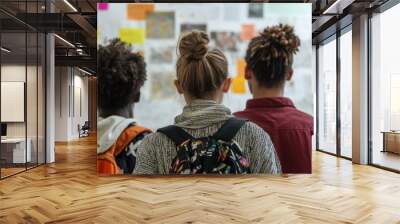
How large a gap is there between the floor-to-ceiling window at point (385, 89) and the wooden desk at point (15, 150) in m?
7.06

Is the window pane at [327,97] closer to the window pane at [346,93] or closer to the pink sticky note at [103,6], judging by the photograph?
the window pane at [346,93]

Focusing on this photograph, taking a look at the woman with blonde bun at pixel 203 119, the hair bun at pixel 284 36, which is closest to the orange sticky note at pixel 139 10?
the woman with blonde bun at pixel 203 119

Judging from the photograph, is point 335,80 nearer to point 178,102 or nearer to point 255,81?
point 255,81

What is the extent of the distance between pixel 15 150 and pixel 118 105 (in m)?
2.79

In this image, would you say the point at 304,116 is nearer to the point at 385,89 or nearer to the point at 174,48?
the point at 174,48

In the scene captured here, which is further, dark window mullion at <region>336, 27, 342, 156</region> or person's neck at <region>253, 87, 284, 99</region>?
dark window mullion at <region>336, 27, 342, 156</region>

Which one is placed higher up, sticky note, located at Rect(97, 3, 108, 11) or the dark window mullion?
sticky note, located at Rect(97, 3, 108, 11)

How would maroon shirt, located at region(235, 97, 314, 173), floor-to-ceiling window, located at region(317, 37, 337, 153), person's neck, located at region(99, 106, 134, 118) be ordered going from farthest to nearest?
floor-to-ceiling window, located at region(317, 37, 337, 153) < person's neck, located at region(99, 106, 134, 118) < maroon shirt, located at region(235, 97, 314, 173)

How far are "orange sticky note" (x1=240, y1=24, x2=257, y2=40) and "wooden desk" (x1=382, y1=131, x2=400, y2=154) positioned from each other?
3.68 metres

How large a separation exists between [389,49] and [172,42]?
178 inches

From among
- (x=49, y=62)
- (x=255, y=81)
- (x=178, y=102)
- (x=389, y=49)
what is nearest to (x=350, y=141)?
(x=389, y=49)

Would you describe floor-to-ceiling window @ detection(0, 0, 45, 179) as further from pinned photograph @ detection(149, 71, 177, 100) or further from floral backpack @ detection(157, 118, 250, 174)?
floral backpack @ detection(157, 118, 250, 174)

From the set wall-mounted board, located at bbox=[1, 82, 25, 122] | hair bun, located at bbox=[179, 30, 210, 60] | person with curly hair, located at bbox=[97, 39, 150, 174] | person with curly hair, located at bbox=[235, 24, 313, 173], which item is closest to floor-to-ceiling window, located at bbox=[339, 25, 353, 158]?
person with curly hair, located at bbox=[235, 24, 313, 173]

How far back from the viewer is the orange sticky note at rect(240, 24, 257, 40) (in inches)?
227
